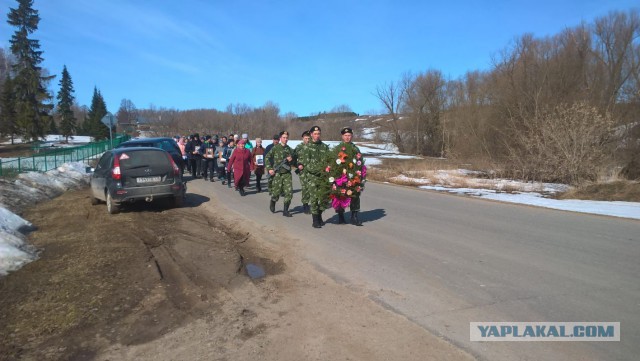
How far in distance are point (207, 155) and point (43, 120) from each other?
166 ft

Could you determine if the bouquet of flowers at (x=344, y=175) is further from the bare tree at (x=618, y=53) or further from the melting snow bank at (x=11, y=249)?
the bare tree at (x=618, y=53)

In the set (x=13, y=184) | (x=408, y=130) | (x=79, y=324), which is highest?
(x=408, y=130)

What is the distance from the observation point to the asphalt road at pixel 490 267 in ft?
13.4

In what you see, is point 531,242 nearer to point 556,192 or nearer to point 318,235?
point 318,235

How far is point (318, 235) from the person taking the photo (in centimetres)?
795

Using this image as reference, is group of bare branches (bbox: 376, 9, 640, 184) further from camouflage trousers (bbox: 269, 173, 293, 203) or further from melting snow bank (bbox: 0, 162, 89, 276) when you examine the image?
melting snow bank (bbox: 0, 162, 89, 276)

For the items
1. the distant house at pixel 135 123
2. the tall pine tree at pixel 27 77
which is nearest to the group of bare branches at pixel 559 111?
the tall pine tree at pixel 27 77

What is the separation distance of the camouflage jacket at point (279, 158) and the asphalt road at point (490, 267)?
110 cm

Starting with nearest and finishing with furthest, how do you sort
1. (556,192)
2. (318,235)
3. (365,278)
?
1. (365,278)
2. (318,235)
3. (556,192)

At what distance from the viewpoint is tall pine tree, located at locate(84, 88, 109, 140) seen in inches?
3313

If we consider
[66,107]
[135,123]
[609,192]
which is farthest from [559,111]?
[135,123]

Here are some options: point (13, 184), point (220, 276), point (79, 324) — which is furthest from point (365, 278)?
point (13, 184)

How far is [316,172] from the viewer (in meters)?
8.89
